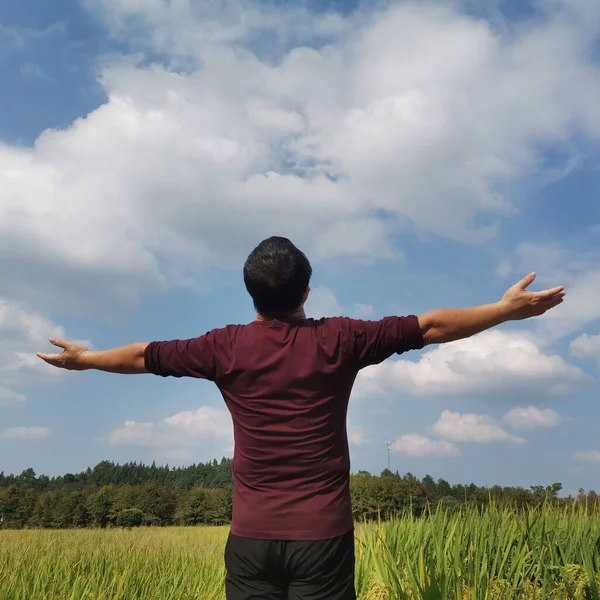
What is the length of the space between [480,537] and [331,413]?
4.56 metres

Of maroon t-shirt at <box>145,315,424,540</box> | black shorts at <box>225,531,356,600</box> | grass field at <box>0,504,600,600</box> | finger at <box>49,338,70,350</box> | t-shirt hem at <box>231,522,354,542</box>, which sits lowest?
grass field at <box>0,504,600,600</box>

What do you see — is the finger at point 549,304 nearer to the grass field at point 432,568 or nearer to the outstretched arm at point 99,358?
the outstretched arm at point 99,358

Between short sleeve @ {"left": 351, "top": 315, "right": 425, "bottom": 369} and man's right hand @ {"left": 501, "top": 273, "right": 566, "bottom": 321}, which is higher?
man's right hand @ {"left": 501, "top": 273, "right": 566, "bottom": 321}

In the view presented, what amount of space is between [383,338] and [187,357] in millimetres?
912

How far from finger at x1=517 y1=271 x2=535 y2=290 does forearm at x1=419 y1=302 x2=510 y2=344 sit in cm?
13

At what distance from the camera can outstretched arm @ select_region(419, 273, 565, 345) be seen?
2.85 metres

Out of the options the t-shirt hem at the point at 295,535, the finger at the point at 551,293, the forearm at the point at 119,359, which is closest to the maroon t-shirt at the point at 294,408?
the t-shirt hem at the point at 295,535

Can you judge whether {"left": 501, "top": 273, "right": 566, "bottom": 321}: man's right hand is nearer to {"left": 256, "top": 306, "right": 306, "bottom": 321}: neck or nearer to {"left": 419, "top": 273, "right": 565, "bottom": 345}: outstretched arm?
{"left": 419, "top": 273, "right": 565, "bottom": 345}: outstretched arm

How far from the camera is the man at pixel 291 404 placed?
253 cm

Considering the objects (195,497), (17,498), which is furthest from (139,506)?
(17,498)

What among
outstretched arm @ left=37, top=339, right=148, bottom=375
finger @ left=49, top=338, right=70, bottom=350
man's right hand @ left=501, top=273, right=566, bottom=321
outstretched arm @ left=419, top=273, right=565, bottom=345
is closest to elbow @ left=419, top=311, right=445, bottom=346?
outstretched arm @ left=419, top=273, right=565, bottom=345

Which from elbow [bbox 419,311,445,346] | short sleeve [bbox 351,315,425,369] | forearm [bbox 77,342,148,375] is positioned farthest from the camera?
forearm [bbox 77,342,148,375]

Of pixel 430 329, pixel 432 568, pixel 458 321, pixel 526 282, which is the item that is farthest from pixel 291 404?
pixel 432 568

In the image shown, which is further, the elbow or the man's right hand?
the man's right hand
